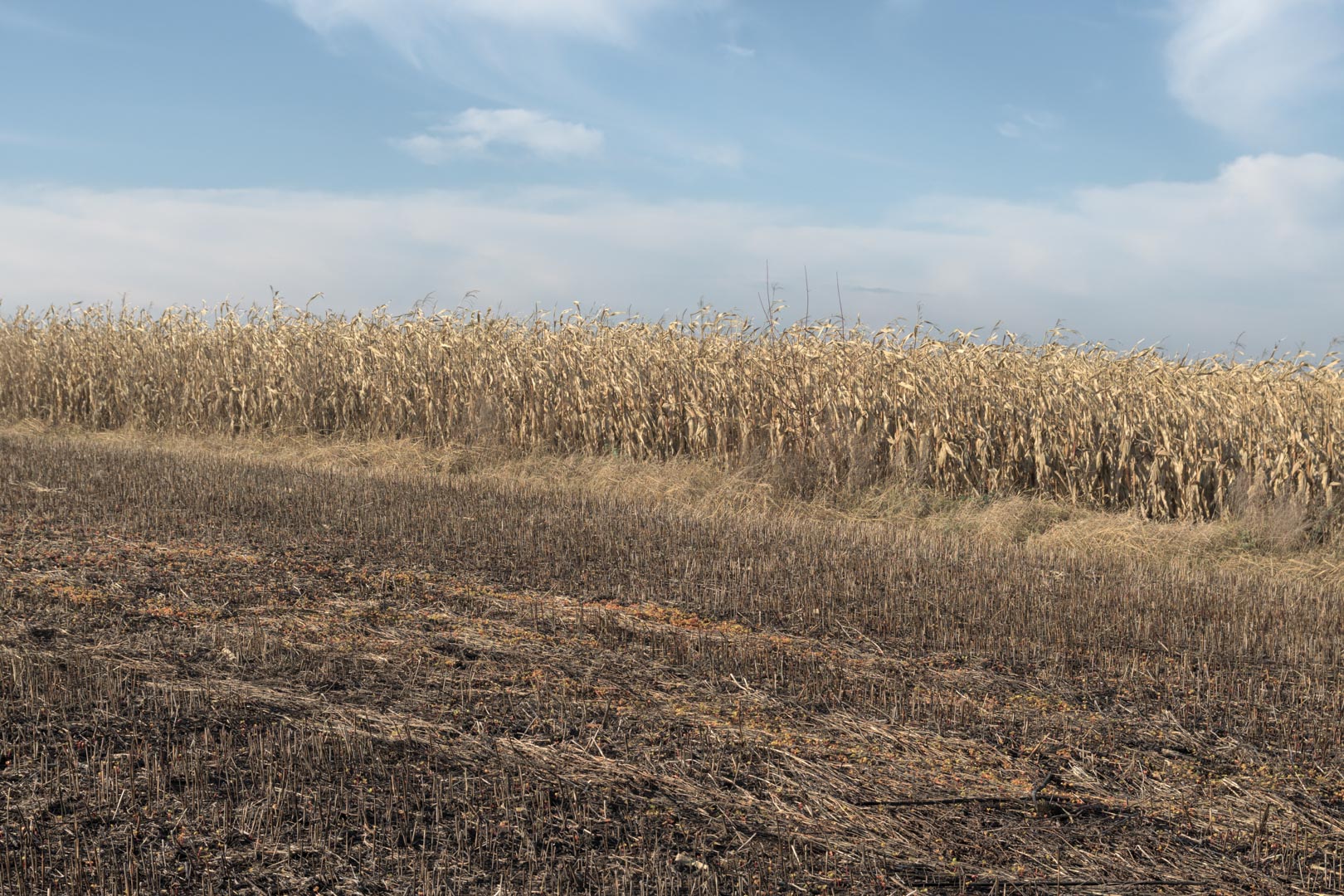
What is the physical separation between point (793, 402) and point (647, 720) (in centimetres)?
862

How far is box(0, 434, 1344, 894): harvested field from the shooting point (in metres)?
3.78

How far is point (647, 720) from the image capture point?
4977 millimetres

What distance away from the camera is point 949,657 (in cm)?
630

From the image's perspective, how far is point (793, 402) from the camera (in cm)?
1330

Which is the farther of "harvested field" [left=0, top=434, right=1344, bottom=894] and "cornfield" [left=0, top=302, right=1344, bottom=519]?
"cornfield" [left=0, top=302, right=1344, bottom=519]

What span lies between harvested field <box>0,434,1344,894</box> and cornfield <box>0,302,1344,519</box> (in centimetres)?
290

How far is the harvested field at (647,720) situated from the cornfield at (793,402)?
9.51ft

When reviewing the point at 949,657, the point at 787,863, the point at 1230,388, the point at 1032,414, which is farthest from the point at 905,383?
the point at 787,863

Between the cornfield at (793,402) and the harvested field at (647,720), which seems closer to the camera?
the harvested field at (647,720)

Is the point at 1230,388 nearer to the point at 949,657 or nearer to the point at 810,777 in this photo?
the point at 949,657

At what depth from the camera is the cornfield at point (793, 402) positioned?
1164 centimetres

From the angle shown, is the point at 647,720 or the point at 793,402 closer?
the point at 647,720

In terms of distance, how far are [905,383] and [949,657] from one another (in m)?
6.77

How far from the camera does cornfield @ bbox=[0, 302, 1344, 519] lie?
11.6 meters
